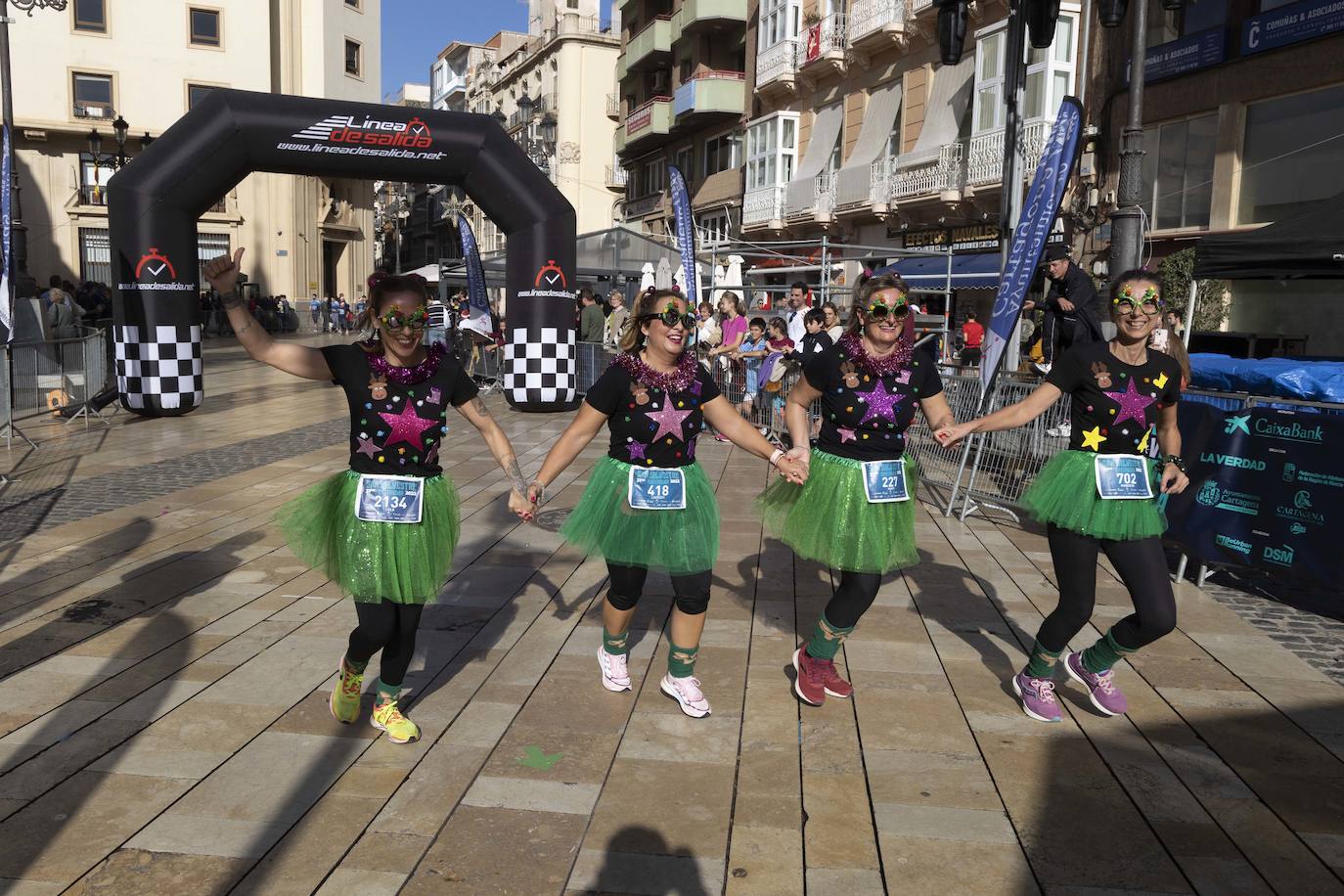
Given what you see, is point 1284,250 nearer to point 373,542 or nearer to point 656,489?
point 656,489

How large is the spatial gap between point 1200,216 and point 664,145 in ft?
86.2

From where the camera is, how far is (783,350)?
13562 mm

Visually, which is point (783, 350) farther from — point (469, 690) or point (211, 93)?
point (469, 690)

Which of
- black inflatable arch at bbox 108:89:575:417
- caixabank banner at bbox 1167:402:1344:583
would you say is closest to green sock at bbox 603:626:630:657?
caixabank banner at bbox 1167:402:1344:583

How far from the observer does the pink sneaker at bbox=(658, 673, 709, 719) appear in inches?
180

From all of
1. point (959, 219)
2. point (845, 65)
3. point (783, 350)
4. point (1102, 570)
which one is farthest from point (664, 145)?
point (1102, 570)

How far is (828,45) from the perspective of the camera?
27.8 metres

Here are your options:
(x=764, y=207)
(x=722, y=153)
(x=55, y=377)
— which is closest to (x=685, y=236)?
(x=55, y=377)

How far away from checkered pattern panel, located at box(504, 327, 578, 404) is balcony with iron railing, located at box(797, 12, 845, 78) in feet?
53.3

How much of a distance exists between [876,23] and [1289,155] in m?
11.9

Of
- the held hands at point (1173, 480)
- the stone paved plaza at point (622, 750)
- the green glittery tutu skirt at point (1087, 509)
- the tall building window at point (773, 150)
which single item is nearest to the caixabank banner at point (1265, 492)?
the stone paved plaza at point (622, 750)

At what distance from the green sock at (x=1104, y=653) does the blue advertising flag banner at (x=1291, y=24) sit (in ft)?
49.2

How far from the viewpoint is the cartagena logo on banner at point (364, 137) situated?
13.1 m

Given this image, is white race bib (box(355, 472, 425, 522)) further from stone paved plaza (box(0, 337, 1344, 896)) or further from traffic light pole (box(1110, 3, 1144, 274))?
traffic light pole (box(1110, 3, 1144, 274))
